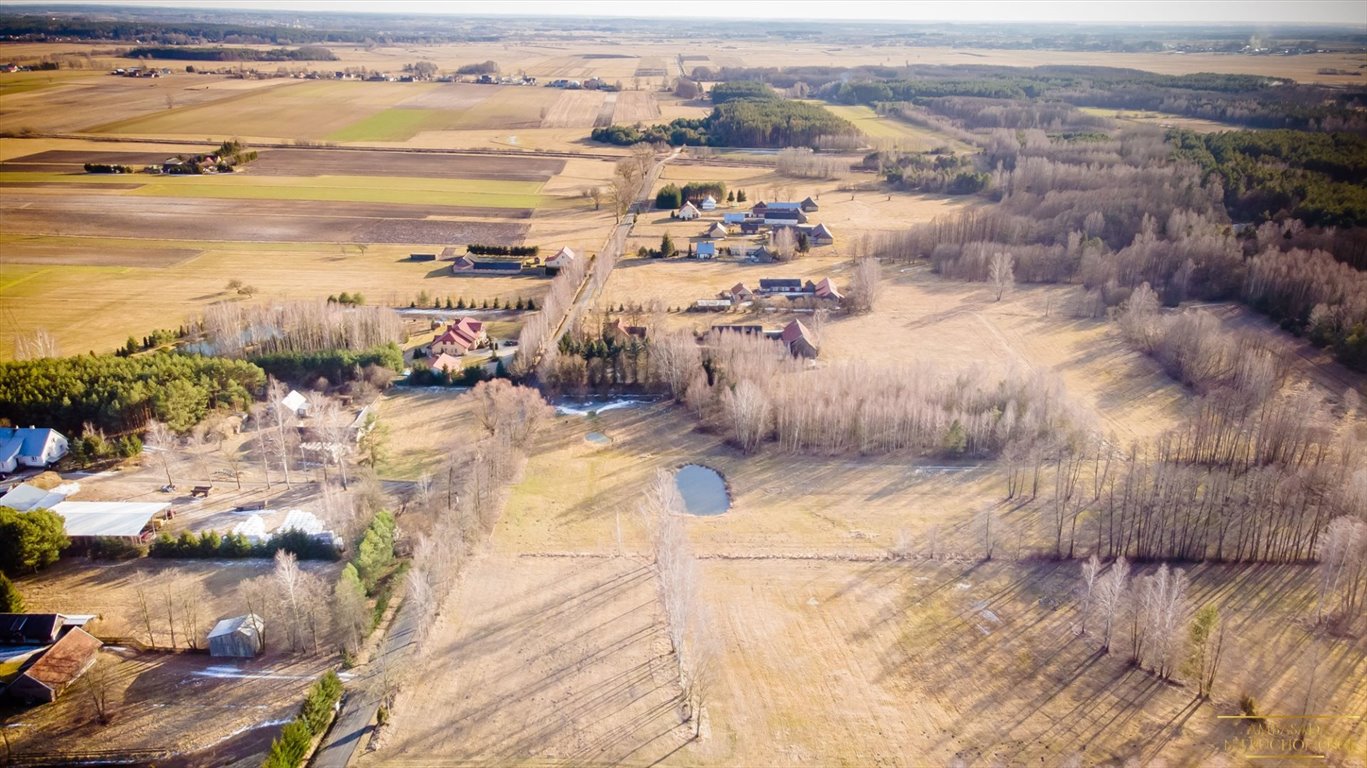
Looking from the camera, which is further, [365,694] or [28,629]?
[28,629]

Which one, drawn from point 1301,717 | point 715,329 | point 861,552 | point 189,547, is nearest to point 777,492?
point 861,552

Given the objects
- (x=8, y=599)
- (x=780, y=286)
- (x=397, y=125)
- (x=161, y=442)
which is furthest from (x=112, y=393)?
(x=397, y=125)

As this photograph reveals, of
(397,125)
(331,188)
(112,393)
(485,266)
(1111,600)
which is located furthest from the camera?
(397,125)

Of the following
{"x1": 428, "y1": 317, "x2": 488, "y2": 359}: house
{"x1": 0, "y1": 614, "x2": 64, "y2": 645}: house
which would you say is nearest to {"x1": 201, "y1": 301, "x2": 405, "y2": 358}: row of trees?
{"x1": 428, "y1": 317, "x2": 488, "y2": 359}: house

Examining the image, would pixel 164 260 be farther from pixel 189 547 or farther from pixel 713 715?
pixel 713 715

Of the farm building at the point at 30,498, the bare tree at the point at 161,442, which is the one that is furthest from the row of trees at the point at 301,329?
the farm building at the point at 30,498

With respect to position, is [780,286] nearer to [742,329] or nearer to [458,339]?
[742,329]
